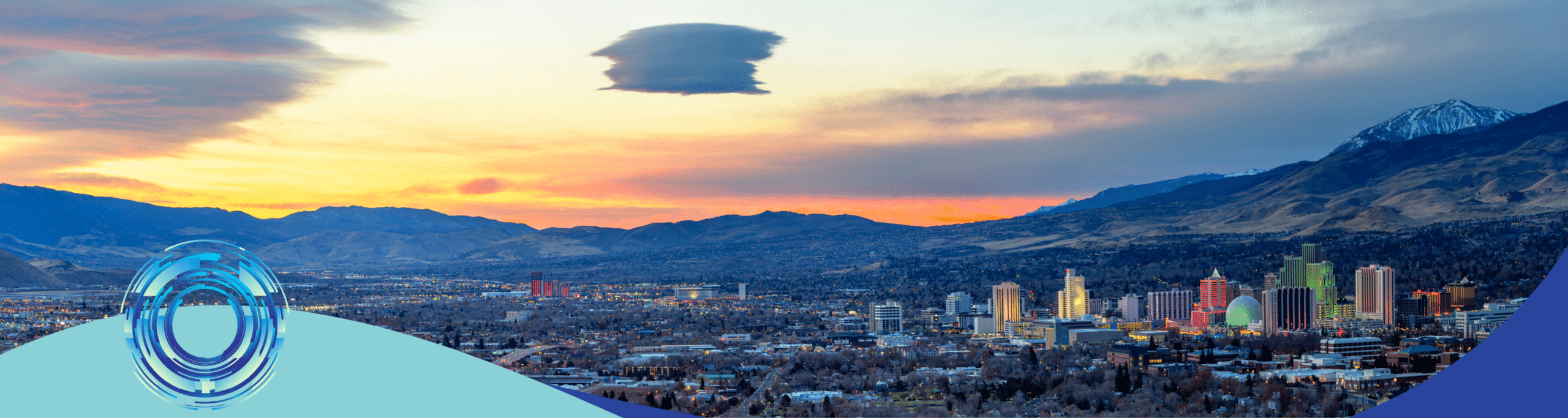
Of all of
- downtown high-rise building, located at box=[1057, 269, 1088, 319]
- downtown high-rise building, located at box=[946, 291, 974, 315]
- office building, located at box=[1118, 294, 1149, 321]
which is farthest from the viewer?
downtown high-rise building, located at box=[1057, 269, 1088, 319]

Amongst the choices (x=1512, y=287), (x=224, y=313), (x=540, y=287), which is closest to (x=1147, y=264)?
(x=1512, y=287)

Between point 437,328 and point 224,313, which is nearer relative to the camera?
point 224,313

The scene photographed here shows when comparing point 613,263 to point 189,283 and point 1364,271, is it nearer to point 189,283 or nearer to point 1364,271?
point 1364,271

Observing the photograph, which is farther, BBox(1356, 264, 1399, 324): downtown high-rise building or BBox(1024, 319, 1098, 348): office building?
BBox(1356, 264, 1399, 324): downtown high-rise building

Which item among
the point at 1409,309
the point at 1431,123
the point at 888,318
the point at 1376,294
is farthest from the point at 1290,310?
the point at 1431,123

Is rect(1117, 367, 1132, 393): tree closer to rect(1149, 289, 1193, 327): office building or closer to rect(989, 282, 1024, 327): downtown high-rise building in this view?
rect(989, 282, 1024, 327): downtown high-rise building

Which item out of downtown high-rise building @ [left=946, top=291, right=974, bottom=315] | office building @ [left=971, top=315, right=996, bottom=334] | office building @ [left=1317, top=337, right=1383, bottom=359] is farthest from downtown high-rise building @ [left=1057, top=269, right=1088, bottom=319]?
office building @ [left=1317, top=337, right=1383, bottom=359]

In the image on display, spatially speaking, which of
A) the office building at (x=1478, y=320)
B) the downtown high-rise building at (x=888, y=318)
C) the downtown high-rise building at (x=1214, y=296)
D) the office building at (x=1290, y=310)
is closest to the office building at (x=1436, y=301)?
the office building at (x=1478, y=320)

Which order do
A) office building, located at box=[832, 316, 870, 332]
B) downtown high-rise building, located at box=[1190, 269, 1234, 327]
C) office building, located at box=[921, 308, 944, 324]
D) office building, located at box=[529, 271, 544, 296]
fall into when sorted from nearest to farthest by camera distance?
1. office building, located at box=[832, 316, 870, 332]
2. downtown high-rise building, located at box=[1190, 269, 1234, 327]
3. office building, located at box=[921, 308, 944, 324]
4. office building, located at box=[529, 271, 544, 296]
